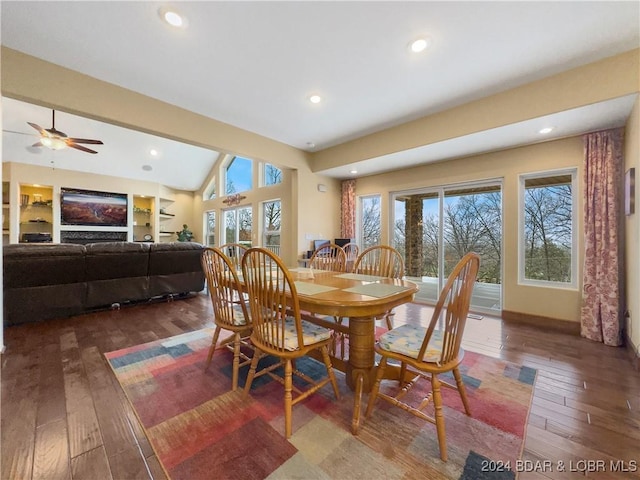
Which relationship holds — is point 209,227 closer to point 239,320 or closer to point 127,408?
point 239,320

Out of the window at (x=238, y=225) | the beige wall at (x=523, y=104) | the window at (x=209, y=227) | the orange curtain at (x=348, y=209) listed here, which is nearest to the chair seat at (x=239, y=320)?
the beige wall at (x=523, y=104)

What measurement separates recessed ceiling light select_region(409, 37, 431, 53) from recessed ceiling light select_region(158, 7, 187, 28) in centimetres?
180

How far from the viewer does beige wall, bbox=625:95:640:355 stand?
2.28 metres

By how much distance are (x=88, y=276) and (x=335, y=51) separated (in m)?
4.16

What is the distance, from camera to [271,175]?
20.1 ft

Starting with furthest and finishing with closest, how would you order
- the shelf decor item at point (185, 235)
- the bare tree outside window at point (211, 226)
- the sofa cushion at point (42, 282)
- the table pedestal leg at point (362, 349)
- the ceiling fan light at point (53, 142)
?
1. the shelf decor item at point (185, 235)
2. the bare tree outside window at point (211, 226)
3. the ceiling fan light at point (53, 142)
4. the sofa cushion at point (42, 282)
5. the table pedestal leg at point (362, 349)

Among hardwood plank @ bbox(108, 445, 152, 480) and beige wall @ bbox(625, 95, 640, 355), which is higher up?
beige wall @ bbox(625, 95, 640, 355)

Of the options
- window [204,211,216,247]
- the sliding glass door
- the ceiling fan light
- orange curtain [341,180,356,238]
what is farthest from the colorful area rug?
window [204,211,216,247]

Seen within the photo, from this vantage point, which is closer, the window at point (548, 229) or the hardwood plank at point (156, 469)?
the hardwood plank at point (156, 469)

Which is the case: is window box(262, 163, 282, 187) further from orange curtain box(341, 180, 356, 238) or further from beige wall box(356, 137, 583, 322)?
beige wall box(356, 137, 583, 322)

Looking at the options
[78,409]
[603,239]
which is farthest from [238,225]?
[603,239]

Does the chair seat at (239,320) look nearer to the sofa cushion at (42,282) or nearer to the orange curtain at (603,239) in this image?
the sofa cushion at (42,282)

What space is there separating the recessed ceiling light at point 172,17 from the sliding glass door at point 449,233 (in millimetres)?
3887

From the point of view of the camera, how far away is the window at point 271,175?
19.4ft
